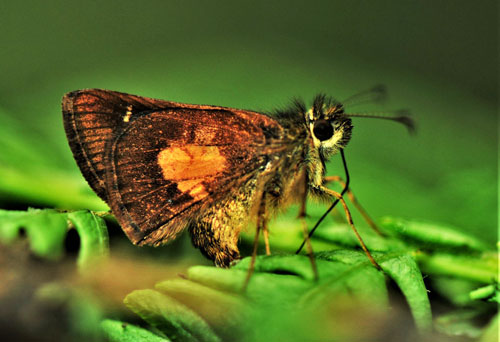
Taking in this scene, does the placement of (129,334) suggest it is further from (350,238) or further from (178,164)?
(350,238)

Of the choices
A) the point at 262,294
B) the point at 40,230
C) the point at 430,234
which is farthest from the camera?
the point at 430,234

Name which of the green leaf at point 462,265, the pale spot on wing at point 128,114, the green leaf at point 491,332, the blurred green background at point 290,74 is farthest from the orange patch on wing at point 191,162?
the green leaf at point 491,332

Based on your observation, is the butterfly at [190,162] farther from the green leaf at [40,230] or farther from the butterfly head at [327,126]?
the green leaf at [40,230]

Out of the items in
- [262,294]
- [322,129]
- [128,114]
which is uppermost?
[322,129]

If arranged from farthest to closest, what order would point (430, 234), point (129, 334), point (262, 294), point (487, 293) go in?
point (430, 234)
point (487, 293)
point (129, 334)
point (262, 294)

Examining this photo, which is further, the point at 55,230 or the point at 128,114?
the point at 128,114

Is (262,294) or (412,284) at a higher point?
(412,284)

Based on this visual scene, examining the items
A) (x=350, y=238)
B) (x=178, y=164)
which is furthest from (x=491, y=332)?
(x=178, y=164)
